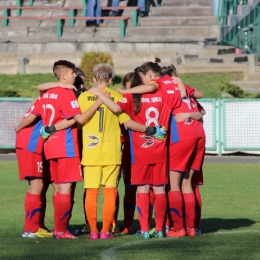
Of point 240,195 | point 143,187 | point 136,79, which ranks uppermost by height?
point 136,79

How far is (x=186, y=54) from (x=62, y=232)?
21.5 meters

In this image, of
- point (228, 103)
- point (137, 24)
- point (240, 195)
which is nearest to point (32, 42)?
point (137, 24)

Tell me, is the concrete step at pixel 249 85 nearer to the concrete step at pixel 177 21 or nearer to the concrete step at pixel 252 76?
the concrete step at pixel 252 76

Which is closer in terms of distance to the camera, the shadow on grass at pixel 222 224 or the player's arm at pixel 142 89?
the player's arm at pixel 142 89

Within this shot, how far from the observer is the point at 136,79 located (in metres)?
9.49

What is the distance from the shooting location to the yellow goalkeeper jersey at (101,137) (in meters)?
9.12

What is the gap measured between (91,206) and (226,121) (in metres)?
13.3

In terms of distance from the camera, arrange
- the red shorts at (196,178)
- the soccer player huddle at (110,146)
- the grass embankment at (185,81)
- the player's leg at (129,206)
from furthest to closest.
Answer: the grass embankment at (185,81)
the player's leg at (129,206)
the red shorts at (196,178)
the soccer player huddle at (110,146)

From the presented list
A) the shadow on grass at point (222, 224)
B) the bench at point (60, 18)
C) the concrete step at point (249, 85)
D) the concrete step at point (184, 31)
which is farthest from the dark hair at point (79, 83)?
the bench at point (60, 18)

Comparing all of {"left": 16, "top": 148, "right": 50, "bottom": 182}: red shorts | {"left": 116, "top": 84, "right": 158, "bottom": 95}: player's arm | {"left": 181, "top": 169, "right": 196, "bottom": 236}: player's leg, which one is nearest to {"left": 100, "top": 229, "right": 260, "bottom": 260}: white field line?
{"left": 181, "top": 169, "right": 196, "bottom": 236}: player's leg

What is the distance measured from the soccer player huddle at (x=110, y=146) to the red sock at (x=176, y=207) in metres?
0.01

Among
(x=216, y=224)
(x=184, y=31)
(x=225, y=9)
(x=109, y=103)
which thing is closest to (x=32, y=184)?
(x=109, y=103)

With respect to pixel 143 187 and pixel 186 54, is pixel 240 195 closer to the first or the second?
pixel 143 187

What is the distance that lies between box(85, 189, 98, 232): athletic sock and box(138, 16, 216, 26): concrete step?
78.7ft
